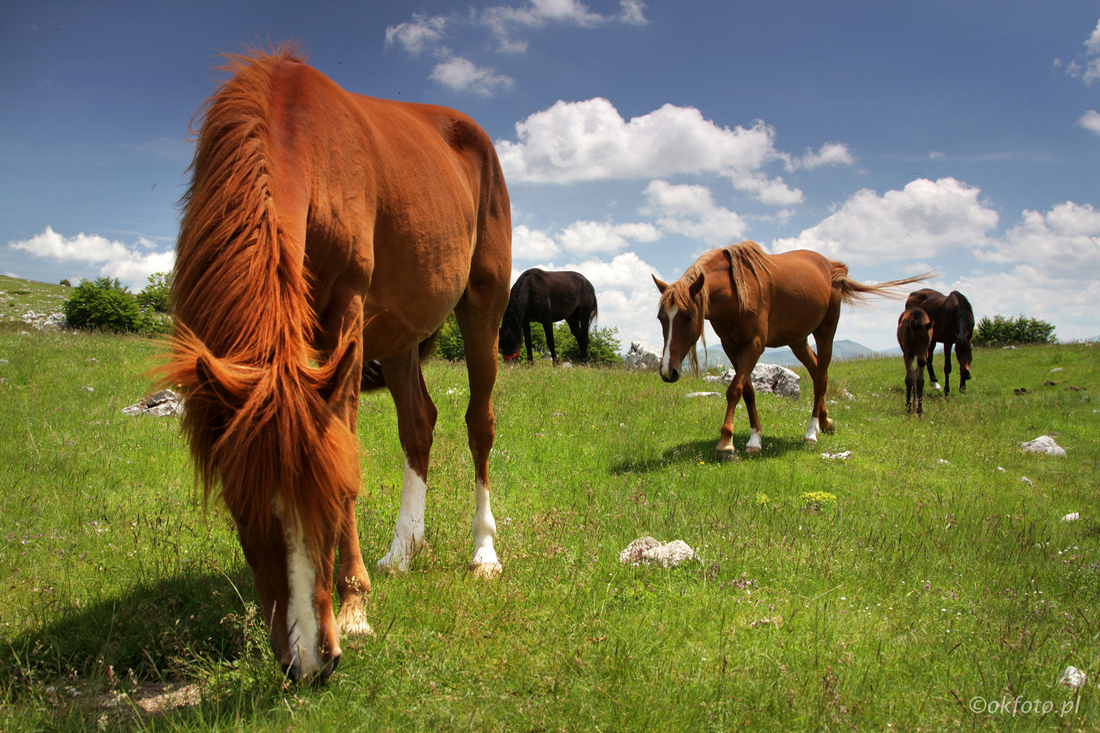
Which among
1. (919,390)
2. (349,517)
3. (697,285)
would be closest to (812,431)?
(697,285)

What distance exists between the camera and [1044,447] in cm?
893

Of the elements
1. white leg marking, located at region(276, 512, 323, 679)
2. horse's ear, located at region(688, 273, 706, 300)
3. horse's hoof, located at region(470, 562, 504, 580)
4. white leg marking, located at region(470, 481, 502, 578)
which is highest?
horse's ear, located at region(688, 273, 706, 300)

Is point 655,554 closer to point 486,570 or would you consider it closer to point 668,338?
point 486,570

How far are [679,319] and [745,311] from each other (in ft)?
3.46

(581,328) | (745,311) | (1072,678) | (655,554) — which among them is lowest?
(1072,678)

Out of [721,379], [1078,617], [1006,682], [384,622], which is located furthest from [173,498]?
[721,379]

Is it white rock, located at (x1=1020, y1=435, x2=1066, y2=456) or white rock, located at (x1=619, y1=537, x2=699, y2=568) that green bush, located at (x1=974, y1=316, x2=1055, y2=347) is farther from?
white rock, located at (x1=619, y1=537, x2=699, y2=568)

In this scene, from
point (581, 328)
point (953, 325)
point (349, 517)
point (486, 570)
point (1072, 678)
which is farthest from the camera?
point (581, 328)

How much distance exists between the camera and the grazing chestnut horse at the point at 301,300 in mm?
1715

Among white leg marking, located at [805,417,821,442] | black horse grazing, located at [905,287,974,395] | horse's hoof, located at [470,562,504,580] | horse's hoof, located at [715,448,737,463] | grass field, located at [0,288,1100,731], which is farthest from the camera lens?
black horse grazing, located at [905,287,974,395]

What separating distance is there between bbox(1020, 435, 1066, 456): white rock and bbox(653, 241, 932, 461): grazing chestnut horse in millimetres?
2935

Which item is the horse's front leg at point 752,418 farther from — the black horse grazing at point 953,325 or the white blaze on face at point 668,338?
the black horse grazing at point 953,325

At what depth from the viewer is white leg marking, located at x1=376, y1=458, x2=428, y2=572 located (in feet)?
11.8

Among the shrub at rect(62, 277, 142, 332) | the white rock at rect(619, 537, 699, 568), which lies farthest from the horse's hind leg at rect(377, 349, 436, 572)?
the shrub at rect(62, 277, 142, 332)
